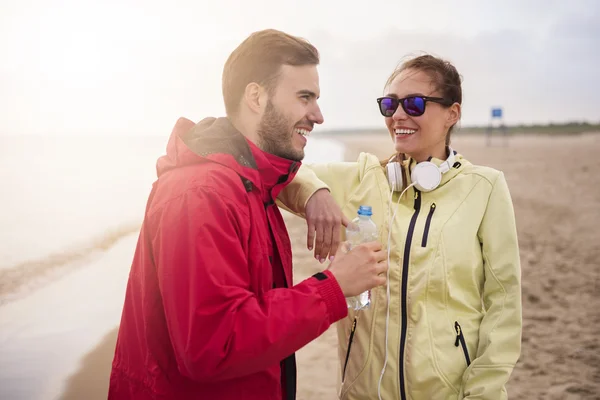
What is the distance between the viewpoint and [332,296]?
1586mm

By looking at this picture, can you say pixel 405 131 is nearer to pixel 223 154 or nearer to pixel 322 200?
pixel 322 200

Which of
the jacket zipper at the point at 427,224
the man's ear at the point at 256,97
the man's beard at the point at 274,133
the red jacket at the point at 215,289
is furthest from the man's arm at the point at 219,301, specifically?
the jacket zipper at the point at 427,224

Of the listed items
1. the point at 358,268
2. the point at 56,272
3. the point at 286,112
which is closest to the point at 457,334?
the point at 358,268

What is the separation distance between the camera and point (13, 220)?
12.0 m

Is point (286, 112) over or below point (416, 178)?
over

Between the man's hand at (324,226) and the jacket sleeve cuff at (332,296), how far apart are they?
0.53 m

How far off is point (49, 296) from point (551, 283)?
746 cm

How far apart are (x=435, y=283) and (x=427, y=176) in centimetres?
53

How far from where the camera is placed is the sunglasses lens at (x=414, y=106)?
7.88ft

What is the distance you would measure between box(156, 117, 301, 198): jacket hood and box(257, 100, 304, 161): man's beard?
0.06 m

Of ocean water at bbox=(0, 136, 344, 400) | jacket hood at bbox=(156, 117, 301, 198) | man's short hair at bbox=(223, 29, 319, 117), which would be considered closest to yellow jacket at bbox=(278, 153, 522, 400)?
jacket hood at bbox=(156, 117, 301, 198)

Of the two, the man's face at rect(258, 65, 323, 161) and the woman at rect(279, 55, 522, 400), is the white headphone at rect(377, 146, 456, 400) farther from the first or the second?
the man's face at rect(258, 65, 323, 161)

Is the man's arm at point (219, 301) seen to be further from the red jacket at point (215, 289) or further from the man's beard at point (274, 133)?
the man's beard at point (274, 133)

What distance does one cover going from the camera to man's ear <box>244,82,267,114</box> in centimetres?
202
